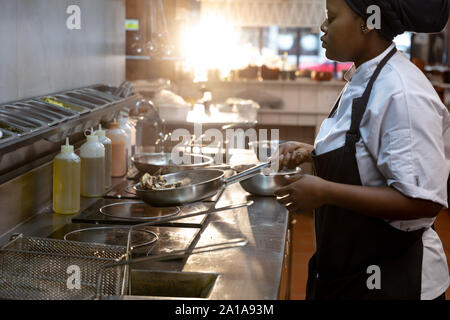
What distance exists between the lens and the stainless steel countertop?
1.44 meters

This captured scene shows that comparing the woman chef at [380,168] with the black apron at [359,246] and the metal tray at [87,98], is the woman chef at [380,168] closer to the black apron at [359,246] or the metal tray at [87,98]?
the black apron at [359,246]

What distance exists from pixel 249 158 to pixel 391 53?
76.9 inches

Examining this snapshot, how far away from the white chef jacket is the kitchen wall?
3.58 feet

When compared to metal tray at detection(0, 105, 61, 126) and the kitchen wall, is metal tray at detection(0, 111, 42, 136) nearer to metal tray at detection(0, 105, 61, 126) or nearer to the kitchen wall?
metal tray at detection(0, 105, 61, 126)

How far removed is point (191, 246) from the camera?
1.77 metres

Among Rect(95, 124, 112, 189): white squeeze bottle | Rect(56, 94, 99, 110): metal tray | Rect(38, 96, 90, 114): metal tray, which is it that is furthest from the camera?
Rect(95, 124, 112, 189): white squeeze bottle

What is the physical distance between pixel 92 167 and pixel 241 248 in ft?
2.72

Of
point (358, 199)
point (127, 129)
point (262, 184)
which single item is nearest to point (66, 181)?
point (262, 184)

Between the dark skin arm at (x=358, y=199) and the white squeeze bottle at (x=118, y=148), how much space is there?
1.37 metres

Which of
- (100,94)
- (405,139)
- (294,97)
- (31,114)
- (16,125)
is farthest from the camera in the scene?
(294,97)

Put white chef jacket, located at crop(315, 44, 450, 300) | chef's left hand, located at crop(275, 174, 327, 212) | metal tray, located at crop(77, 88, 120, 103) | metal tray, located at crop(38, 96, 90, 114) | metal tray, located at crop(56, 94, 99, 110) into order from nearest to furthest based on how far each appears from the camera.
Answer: white chef jacket, located at crop(315, 44, 450, 300), chef's left hand, located at crop(275, 174, 327, 212), metal tray, located at crop(38, 96, 90, 114), metal tray, located at crop(56, 94, 99, 110), metal tray, located at crop(77, 88, 120, 103)

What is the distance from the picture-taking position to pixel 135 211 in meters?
2.20

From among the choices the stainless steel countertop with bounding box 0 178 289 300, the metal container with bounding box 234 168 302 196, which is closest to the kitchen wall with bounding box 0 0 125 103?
the stainless steel countertop with bounding box 0 178 289 300

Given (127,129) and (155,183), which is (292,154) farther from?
(127,129)
